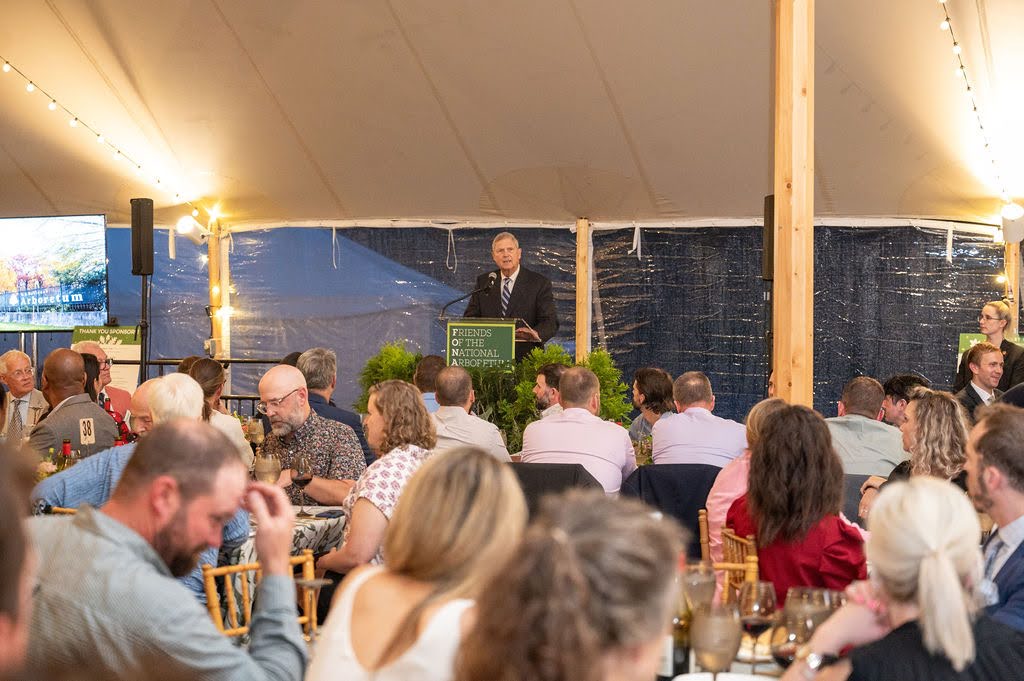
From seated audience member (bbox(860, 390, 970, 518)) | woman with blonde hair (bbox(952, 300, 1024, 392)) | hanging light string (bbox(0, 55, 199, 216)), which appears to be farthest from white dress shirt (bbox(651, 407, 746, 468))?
hanging light string (bbox(0, 55, 199, 216))

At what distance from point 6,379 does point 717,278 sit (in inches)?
212

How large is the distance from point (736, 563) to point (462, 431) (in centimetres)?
223

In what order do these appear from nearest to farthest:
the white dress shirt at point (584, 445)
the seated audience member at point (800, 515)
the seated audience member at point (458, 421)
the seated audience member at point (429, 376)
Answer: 1. the seated audience member at point (800, 515)
2. the white dress shirt at point (584, 445)
3. the seated audience member at point (458, 421)
4. the seated audience member at point (429, 376)

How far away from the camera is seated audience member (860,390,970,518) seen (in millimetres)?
3861

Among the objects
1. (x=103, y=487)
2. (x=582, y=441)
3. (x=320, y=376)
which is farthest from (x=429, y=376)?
(x=103, y=487)

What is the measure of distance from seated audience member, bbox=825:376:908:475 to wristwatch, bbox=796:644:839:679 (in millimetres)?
3049

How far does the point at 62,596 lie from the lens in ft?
5.87

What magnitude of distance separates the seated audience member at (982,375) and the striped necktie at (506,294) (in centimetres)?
279

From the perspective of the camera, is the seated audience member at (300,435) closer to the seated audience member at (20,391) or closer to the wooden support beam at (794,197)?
the wooden support beam at (794,197)

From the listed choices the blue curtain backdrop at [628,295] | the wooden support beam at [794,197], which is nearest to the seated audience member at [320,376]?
the wooden support beam at [794,197]

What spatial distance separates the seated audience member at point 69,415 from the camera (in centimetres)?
512

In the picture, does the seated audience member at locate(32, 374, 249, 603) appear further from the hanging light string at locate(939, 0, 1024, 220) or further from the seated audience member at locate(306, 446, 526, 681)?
the hanging light string at locate(939, 0, 1024, 220)

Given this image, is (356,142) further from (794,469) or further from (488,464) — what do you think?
(488,464)

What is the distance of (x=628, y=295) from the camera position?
31.4 ft
